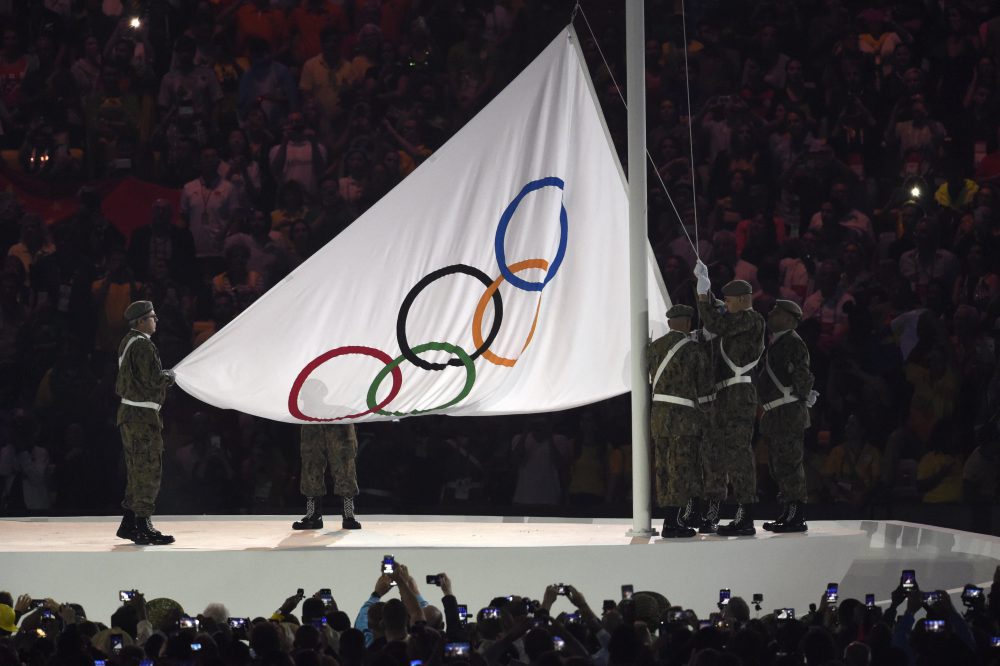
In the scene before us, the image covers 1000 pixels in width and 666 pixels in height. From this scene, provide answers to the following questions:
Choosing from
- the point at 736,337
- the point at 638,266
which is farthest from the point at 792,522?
the point at 638,266

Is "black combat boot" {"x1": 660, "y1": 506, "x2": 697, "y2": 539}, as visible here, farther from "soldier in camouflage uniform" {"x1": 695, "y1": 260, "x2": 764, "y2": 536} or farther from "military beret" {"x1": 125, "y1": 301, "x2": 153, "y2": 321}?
"military beret" {"x1": 125, "y1": 301, "x2": 153, "y2": 321}

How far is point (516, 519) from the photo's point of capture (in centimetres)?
1252

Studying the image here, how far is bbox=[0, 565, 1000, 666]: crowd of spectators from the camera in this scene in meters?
5.43

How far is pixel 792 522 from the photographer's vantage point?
10773 millimetres

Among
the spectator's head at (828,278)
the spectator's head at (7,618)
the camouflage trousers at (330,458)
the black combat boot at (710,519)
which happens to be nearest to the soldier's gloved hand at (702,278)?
the black combat boot at (710,519)

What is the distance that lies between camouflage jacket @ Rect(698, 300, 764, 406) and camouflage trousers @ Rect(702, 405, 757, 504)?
0.10 m

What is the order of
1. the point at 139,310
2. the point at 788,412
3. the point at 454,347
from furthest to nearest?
the point at 454,347, the point at 139,310, the point at 788,412

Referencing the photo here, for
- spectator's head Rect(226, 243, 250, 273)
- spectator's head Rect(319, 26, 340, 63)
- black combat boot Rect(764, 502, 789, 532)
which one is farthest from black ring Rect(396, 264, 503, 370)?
spectator's head Rect(319, 26, 340, 63)

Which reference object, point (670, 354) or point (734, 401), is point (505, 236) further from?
point (734, 401)

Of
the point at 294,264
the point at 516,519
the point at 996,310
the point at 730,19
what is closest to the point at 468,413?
the point at 516,519

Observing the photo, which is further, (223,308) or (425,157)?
(425,157)

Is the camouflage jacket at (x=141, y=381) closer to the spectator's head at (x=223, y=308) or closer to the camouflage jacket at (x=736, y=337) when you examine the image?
the camouflage jacket at (x=736, y=337)

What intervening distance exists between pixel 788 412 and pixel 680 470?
0.84 metres

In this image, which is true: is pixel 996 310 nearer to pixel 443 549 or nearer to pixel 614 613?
pixel 443 549
